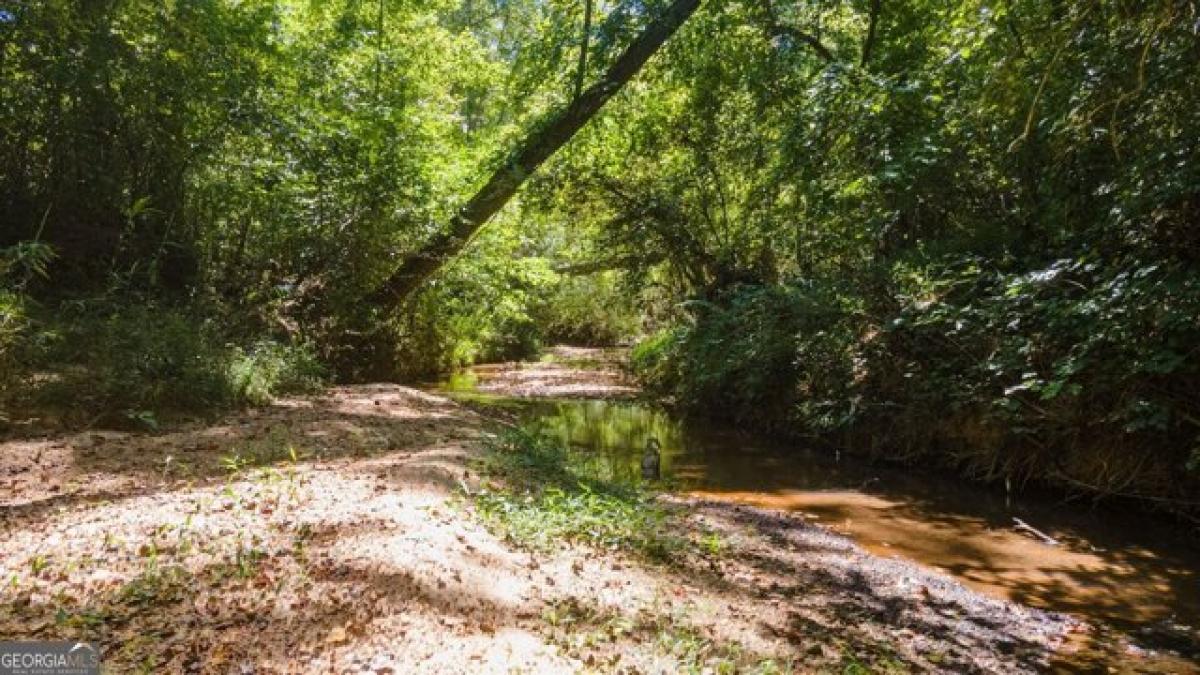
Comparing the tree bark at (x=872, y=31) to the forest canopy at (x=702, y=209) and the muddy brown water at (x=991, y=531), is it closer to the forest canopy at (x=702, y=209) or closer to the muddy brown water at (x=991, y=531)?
the forest canopy at (x=702, y=209)

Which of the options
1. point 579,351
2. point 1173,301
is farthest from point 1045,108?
point 579,351

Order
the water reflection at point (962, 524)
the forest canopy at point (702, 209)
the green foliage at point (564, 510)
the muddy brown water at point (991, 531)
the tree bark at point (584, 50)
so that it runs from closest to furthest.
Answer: the muddy brown water at point (991, 531)
the green foliage at point (564, 510)
the water reflection at point (962, 524)
the forest canopy at point (702, 209)
the tree bark at point (584, 50)

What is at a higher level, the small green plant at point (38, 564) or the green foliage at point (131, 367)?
the green foliage at point (131, 367)

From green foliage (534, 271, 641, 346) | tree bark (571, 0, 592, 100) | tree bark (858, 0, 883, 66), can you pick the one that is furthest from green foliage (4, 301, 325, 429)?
green foliage (534, 271, 641, 346)

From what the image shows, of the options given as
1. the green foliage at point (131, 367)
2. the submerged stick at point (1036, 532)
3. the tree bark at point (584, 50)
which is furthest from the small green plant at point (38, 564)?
the tree bark at point (584, 50)

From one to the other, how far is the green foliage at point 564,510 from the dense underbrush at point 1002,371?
362 cm

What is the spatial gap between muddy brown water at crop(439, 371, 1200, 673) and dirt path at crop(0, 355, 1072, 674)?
41cm

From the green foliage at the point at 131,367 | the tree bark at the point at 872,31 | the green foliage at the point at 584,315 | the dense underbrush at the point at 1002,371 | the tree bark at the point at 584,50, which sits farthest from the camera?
the green foliage at the point at 584,315

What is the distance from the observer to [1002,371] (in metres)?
6.95

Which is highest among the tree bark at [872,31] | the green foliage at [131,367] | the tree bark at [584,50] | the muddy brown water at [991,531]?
the tree bark at [872,31]

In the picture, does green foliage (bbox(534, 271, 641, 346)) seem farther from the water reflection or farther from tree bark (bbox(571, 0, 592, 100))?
the water reflection

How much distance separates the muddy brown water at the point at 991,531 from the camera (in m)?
4.52

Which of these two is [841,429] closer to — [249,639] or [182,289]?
[249,639]

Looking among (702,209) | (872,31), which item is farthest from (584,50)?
(872,31)
